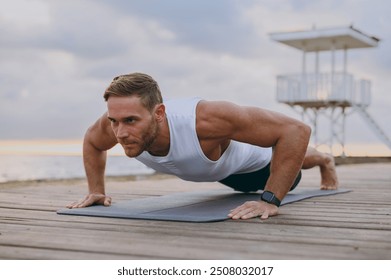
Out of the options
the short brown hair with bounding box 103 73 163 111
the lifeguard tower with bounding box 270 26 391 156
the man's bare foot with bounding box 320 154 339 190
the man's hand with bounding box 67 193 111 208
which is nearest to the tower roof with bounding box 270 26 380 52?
the lifeguard tower with bounding box 270 26 391 156

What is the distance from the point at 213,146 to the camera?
12.0 ft

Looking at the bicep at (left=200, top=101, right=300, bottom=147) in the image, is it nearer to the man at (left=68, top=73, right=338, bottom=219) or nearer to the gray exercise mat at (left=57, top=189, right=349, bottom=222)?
the man at (left=68, top=73, right=338, bottom=219)

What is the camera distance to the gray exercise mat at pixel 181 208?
3.45m

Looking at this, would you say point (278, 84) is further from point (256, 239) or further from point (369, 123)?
point (256, 239)

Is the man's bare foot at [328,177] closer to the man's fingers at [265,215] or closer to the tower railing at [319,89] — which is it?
the man's fingers at [265,215]

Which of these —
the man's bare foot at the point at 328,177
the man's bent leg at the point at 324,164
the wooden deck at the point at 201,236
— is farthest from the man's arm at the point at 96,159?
the man's bare foot at the point at 328,177

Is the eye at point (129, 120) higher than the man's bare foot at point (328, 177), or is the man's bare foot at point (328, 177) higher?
the eye at point (129, 120)

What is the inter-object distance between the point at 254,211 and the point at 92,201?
115cm

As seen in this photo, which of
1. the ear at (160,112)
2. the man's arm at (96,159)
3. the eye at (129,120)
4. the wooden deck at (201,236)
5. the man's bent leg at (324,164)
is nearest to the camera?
the wooden deck at (201,236)

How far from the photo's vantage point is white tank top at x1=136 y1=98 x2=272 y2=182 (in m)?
3.47

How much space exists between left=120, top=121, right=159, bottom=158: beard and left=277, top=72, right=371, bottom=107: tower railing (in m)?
15.3

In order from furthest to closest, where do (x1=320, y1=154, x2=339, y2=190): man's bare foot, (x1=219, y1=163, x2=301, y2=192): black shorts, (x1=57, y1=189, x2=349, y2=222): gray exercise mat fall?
(x1=320, y1=154, x2=339, y2=190): man's bare foot < (x1=219, y1=163, x2=301, y2=192): black shorts < (x1=57, y1=189, x2=349, y2=222): gray exercise mat

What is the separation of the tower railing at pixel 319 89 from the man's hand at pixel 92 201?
1470 cm

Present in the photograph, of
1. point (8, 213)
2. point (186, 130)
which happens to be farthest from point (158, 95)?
point (8, 213)
